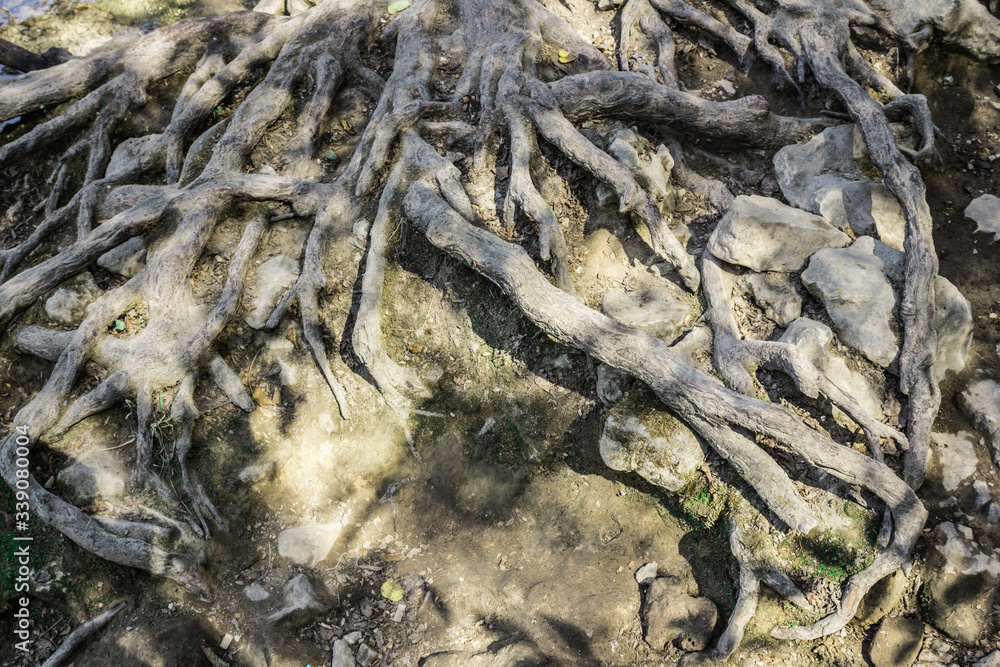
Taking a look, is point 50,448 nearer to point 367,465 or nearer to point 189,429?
point 189,429

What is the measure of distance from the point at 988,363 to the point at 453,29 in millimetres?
5509

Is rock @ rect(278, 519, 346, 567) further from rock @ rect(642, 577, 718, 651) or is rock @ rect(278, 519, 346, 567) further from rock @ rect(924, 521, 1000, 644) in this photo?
rock @ rect(924, 521, 1000, 644)

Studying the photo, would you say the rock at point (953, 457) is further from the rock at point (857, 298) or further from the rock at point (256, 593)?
the rock at point (256, 593)

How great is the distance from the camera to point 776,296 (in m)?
4.12

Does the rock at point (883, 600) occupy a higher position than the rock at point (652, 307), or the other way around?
the rock at point (652, 307)

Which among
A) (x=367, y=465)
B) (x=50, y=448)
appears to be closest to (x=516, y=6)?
(x=367, y=465)

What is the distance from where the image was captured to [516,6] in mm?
5473

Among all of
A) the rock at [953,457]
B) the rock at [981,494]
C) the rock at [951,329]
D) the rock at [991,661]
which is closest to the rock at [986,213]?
the rock at [951,329]

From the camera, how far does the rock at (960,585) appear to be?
3174mm

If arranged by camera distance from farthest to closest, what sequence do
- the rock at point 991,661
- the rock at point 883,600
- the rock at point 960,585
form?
1. the rock at point 883,600
2. the rock at point 960,585
3. the rock at point 991,661

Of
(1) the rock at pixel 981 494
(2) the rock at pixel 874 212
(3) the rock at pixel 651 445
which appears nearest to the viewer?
(1) the rock at pixel 981 494

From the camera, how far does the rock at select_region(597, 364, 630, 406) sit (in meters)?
3.93

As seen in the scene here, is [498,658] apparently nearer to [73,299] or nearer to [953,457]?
[953,457]

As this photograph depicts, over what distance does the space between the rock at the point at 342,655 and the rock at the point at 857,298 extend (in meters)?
4.00
